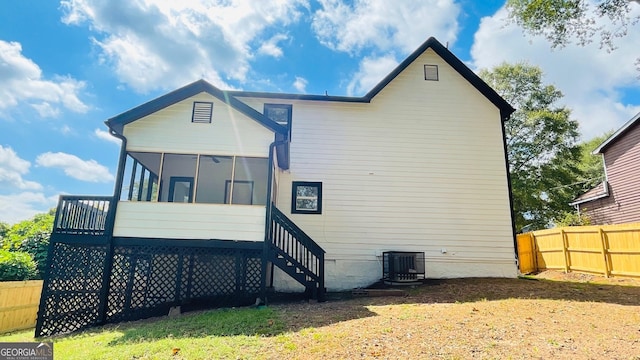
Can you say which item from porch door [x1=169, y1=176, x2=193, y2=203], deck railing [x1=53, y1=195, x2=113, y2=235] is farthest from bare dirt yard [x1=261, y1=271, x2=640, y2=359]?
porch door [x1=169, y1=176, x2=193, y2=203]

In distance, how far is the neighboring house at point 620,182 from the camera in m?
Result: 15.5

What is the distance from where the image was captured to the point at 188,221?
8.50m

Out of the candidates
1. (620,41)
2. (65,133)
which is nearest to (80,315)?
(65,133)

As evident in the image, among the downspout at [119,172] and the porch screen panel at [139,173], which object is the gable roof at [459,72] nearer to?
the porch screen panel at [139,173]

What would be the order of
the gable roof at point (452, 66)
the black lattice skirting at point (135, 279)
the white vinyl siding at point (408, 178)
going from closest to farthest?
the black lattice skirting at point (135, 279) < the white vinyl siding at point (408, 178) < the gable roof at point (452, 66)

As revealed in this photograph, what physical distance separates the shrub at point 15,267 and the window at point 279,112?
35.2ft

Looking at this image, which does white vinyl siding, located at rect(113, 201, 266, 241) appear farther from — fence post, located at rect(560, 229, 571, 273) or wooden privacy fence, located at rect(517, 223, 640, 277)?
fence post, located at rect(560, 229, 571, 273)

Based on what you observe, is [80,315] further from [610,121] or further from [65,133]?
[610,121]

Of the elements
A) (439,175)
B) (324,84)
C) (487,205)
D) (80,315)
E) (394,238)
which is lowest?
(80,315)

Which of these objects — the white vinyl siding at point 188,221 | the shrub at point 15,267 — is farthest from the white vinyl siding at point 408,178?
the shrub at point 15,267

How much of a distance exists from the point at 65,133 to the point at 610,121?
46.0 m

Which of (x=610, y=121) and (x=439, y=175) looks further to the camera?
(x=610, y=121)

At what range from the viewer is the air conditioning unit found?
1054 cm

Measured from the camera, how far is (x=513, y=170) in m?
23.8
